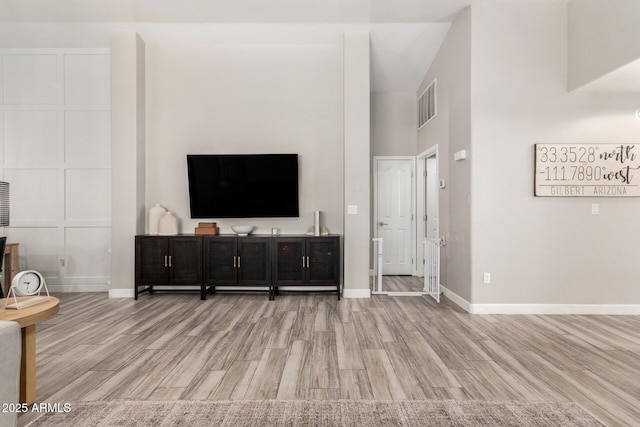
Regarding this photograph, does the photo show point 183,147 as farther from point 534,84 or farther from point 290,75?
point 534,84

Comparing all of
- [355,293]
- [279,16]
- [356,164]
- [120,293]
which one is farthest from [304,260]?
[279,16]

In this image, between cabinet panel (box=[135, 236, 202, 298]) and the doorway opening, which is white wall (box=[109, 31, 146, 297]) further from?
the doorway opening

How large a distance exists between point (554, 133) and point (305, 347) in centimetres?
356

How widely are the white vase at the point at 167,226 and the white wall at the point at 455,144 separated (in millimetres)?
3683

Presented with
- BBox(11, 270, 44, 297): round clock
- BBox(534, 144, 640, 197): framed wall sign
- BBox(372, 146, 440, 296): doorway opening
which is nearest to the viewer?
BBox(11, 270, 44, 297): round clock

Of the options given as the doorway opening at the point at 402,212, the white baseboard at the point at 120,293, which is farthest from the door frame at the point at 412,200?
the white baseboard at the point at 120,293

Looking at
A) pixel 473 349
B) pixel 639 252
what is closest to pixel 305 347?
pixel 473 349

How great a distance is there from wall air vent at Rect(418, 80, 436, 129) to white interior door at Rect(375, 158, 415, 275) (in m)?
0.81

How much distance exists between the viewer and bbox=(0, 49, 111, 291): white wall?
17.4 ft

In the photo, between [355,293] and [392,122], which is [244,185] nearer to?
[355,293]

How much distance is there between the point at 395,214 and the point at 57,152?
5.37 m

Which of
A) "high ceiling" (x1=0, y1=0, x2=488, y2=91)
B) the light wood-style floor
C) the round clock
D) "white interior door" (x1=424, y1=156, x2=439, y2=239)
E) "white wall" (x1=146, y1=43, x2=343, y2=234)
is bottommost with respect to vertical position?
the light wood-style floor

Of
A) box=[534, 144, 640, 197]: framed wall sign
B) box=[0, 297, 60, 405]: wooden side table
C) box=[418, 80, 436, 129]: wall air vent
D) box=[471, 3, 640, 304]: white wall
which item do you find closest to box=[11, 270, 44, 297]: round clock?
box=[0, 297, 60, 405]: wooden side table

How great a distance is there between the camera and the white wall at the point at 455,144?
14.2ft
